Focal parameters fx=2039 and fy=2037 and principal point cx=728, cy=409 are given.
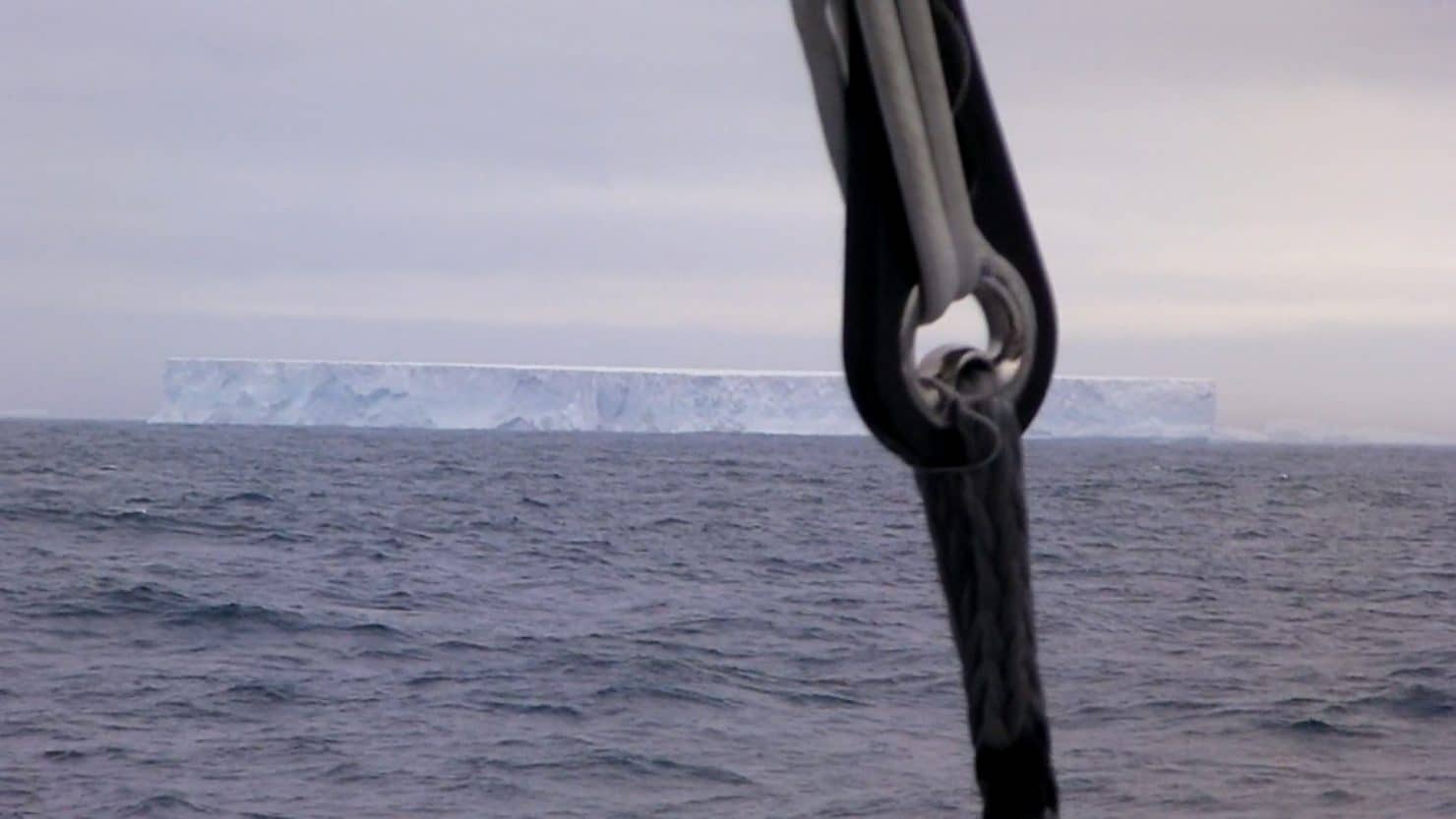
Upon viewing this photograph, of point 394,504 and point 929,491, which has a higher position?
point 929,491

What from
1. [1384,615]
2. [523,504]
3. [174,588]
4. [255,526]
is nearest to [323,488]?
[523,504]

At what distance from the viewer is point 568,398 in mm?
59938

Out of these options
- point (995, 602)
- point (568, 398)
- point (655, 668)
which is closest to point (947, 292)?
point (995, 602)

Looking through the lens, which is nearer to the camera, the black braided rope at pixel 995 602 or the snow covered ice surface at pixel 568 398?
the black braided rope at pixel 995 602

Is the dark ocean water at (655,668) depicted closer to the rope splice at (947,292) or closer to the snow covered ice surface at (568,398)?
the rope splice at (947,292)

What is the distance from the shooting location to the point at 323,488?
1448 inches

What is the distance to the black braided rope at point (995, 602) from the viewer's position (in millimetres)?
1068

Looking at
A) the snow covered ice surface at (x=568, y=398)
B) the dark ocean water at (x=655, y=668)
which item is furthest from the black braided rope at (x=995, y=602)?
the snow covered ice surface at (x=568, y=398)

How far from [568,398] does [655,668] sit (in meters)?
47.7

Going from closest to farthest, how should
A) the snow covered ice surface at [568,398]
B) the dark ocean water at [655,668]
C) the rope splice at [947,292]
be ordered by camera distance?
1. the rope splice at [947,292]
2. the dark ocean water at [655,668]
3. the snow covered ice surface at [568,398]

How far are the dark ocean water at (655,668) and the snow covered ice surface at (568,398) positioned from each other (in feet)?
96.3

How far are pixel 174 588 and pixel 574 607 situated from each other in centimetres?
323

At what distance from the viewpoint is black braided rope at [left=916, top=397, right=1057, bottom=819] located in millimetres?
1068

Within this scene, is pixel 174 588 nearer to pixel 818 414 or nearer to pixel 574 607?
pixel 574 607
